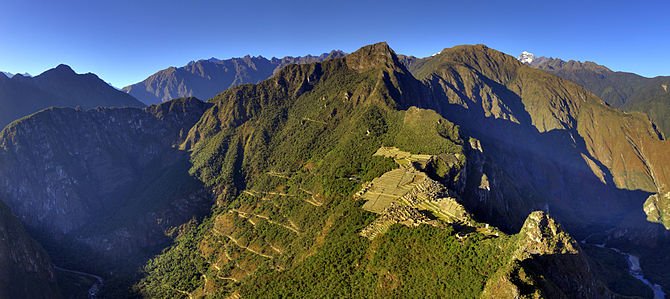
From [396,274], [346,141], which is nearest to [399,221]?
[396,274]

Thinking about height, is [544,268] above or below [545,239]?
below

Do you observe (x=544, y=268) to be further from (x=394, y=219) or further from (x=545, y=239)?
(x=394, y=219)

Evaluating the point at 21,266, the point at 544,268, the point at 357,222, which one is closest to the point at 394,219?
the point at 357,222

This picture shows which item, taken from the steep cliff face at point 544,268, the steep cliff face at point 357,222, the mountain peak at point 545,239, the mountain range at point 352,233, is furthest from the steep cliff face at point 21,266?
the mountain peak at point 545,239

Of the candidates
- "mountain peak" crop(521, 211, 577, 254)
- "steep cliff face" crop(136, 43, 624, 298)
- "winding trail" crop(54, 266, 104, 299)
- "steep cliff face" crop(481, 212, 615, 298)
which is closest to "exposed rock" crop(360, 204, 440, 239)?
"steep cliff face" crop(136, 43, 624, 298)

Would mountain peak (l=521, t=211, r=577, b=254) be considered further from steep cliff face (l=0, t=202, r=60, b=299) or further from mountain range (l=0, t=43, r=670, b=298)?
steep cliff face (l=0, t=202, r=60, b=299)

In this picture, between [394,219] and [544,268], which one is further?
[394,219]

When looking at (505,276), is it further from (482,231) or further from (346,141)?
(346,141)
